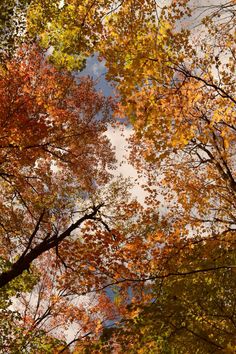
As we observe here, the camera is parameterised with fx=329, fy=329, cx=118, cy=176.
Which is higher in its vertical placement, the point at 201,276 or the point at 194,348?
the point at 201,276

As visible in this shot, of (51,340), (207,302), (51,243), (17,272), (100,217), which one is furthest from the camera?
(207,302)

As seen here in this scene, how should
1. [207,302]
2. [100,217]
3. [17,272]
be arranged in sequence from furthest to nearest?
[207,302] < [100,217] < [17,272]

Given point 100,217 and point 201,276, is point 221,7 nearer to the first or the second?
point 100,217

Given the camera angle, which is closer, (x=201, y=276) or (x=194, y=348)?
(x=194, y=348)

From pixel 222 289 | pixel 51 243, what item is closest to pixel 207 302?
pixel 222 289

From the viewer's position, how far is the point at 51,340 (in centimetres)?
973

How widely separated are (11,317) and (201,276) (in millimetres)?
6526

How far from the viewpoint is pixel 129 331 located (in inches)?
225

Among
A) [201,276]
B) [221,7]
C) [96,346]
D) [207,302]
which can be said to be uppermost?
[221,7]

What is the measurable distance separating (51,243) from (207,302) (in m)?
5.97

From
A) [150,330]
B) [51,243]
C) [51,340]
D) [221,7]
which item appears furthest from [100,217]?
[221,7]

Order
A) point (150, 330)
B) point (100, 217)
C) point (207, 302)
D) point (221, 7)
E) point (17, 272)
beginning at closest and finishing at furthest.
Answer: point (221, 7) < point (150, 330) < point (17, 272) < point (100, 217) < point (207, 302)

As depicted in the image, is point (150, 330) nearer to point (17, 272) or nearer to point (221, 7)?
point (17, 272)

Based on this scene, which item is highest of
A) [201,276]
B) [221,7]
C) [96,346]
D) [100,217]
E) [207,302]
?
[100,217]
